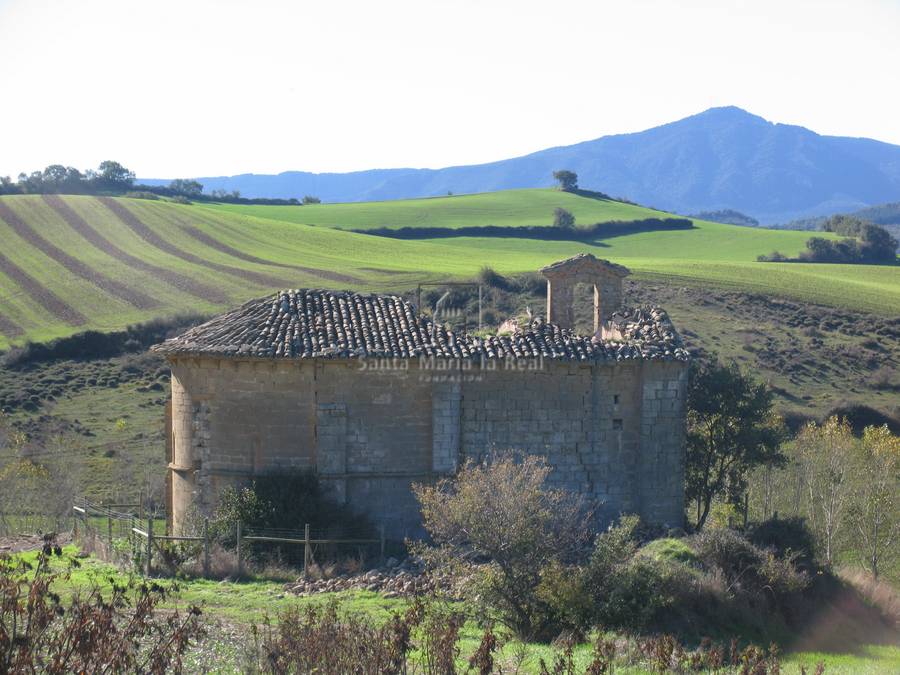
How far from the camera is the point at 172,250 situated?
63.9 metres

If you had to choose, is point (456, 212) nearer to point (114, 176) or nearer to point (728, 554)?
point (114, 176)

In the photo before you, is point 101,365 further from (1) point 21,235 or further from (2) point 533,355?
(2) point 533,355

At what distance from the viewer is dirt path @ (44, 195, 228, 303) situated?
54.2 m

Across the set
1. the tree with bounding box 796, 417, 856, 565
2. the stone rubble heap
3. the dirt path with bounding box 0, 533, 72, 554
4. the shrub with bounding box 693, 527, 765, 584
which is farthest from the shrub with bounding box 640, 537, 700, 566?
the tree with bounding box 796, 417, 856, 565

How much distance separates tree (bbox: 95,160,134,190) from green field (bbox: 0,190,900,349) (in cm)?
1394

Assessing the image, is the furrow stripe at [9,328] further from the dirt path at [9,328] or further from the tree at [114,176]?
the tree at [114,176]

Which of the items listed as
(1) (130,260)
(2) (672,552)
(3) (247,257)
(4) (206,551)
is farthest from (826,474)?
(1) (130,260)

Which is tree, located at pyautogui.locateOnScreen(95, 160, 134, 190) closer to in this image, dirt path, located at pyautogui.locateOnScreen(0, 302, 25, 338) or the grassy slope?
the grassy slope

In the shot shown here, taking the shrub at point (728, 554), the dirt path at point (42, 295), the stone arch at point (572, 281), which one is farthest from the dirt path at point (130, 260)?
the shrub at point (728, 554)

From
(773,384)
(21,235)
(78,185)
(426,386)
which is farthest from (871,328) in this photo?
(78,185)

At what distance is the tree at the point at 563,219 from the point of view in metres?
86.8

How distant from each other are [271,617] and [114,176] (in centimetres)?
9126

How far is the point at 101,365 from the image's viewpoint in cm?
4544

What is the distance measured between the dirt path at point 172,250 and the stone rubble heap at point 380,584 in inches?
1518
